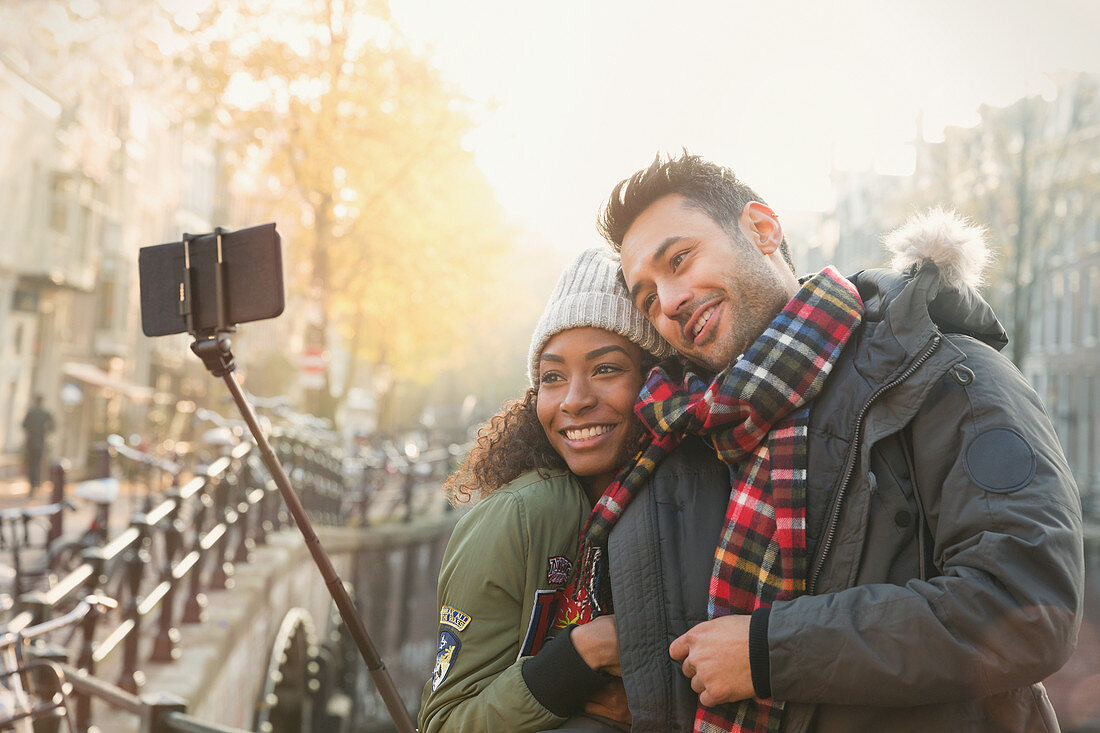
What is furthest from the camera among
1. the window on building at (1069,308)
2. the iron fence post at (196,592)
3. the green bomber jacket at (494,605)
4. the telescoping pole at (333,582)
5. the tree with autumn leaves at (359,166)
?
the window on building at (1069,308)

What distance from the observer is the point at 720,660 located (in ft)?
5.86

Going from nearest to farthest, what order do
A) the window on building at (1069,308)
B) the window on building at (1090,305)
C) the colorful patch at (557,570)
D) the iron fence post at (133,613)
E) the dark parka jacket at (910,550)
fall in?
the dark parka jacket at (910,550)
the colorful patch at (557,570)
the iron fence post at (133,613)
the window on building at (1090,305)
the window on building at (1069,308)

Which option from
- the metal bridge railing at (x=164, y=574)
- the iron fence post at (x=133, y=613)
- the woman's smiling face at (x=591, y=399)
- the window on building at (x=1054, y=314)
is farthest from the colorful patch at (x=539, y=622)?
the window on building at (x=1054, y=314)

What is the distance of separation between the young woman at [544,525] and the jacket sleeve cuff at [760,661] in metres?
0.40

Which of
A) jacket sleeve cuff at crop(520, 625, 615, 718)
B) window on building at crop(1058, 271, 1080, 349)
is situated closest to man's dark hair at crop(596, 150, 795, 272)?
jacket sleeve cuff at crop(520, 625, 615, 718)

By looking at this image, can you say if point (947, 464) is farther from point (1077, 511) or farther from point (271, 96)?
point (271, 96)

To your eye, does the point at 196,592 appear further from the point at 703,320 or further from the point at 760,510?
the point at 760,510

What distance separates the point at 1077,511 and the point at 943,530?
24 centimetres

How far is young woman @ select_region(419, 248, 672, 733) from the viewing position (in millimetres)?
2072

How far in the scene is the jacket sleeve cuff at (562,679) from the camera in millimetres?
2035

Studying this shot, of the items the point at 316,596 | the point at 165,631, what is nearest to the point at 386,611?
the point at 316,596

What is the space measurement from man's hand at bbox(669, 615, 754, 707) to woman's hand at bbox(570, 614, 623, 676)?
0.79 ft

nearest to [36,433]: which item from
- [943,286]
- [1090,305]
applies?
[943,286]

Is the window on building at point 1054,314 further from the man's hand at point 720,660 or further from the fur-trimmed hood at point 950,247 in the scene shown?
the man's hand at point 720,660
